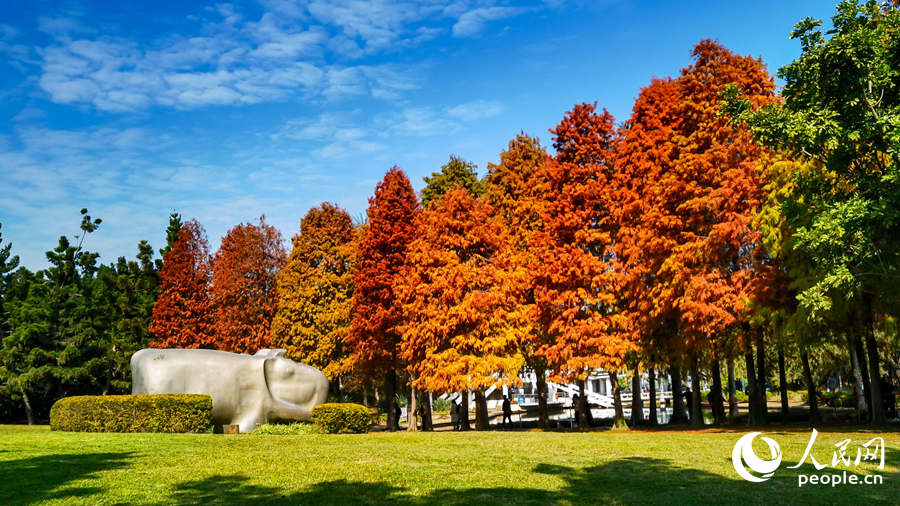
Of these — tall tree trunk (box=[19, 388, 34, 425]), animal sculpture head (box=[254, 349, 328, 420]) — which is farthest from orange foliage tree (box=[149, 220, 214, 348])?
animal sculpture head (box=[254, 349, 328, 420])

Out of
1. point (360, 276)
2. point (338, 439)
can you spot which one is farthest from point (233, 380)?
point (360, 276)

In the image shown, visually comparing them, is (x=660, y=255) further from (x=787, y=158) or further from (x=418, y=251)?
(x=418, y=251)

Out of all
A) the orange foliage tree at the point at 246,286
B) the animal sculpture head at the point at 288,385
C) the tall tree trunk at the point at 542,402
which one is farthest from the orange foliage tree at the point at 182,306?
the tall tree trunk at the point at 542,402

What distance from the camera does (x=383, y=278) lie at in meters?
33.9

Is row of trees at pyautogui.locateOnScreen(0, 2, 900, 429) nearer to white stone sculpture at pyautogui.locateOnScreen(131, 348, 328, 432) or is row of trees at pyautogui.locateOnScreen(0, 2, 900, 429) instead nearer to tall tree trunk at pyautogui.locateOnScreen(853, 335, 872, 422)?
tall tree trunk at pyautogui.locateOnScreen(853, 335, 872, 422)

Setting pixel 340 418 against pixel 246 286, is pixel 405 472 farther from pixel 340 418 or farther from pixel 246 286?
pixel 246 286

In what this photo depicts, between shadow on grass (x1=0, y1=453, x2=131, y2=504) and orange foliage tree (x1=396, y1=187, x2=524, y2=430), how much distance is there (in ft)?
49.8

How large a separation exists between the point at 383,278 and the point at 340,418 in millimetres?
9801

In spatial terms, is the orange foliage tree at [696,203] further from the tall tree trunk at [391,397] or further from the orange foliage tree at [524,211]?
the tall tree trunk at [391,397]

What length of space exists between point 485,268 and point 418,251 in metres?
3.70

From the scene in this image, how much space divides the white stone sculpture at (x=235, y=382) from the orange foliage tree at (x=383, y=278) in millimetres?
6040

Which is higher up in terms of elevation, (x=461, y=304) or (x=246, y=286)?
(x=246, y=286)

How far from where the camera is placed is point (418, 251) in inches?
1246

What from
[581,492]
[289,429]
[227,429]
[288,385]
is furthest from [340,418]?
[581,492]
